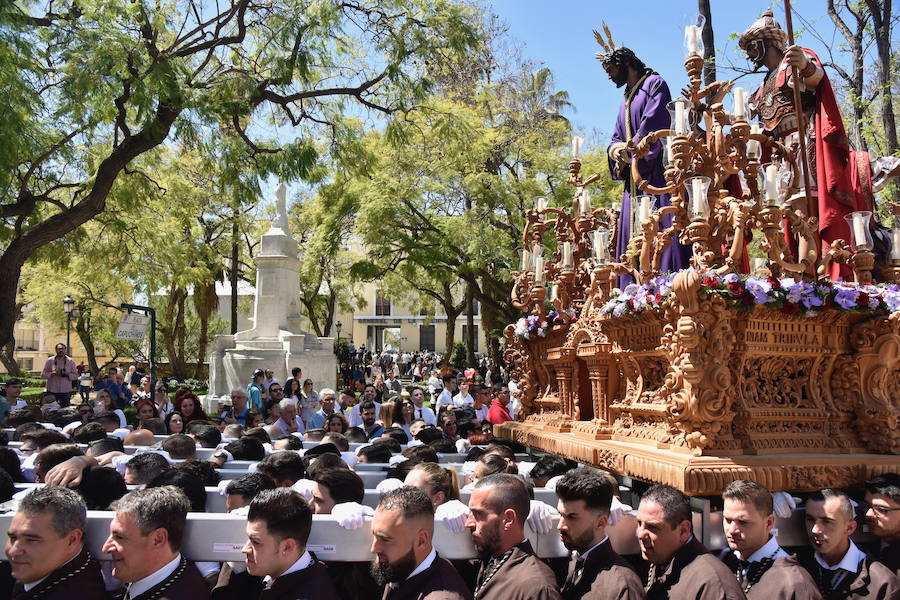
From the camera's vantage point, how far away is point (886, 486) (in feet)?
14.3

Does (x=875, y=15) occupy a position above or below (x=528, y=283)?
above

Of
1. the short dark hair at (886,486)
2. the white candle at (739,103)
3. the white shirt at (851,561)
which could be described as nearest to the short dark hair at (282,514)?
the white shirt at (851,561)

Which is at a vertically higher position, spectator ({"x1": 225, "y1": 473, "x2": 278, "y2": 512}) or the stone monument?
the stone monument

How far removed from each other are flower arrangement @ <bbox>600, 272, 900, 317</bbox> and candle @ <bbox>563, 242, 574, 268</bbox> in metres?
2.53

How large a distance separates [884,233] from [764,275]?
2055 millimetres

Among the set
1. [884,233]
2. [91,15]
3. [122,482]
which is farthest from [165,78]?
[884,233]

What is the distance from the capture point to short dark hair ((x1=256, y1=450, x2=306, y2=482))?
527cm

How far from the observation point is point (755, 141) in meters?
5.91

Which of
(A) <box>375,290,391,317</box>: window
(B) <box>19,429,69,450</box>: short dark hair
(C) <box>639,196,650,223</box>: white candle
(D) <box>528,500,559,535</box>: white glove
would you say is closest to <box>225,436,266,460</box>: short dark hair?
(B) <box>19,429,69,450</box>: short dark hair

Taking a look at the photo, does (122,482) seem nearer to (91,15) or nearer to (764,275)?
(764,275)

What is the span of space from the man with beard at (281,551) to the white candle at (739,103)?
4162mm

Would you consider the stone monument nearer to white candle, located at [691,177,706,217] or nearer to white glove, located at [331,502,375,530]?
white candle, located at [691,177,706,217]

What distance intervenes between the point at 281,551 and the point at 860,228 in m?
4.56

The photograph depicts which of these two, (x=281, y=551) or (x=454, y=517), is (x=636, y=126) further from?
(x=281, y=551)
